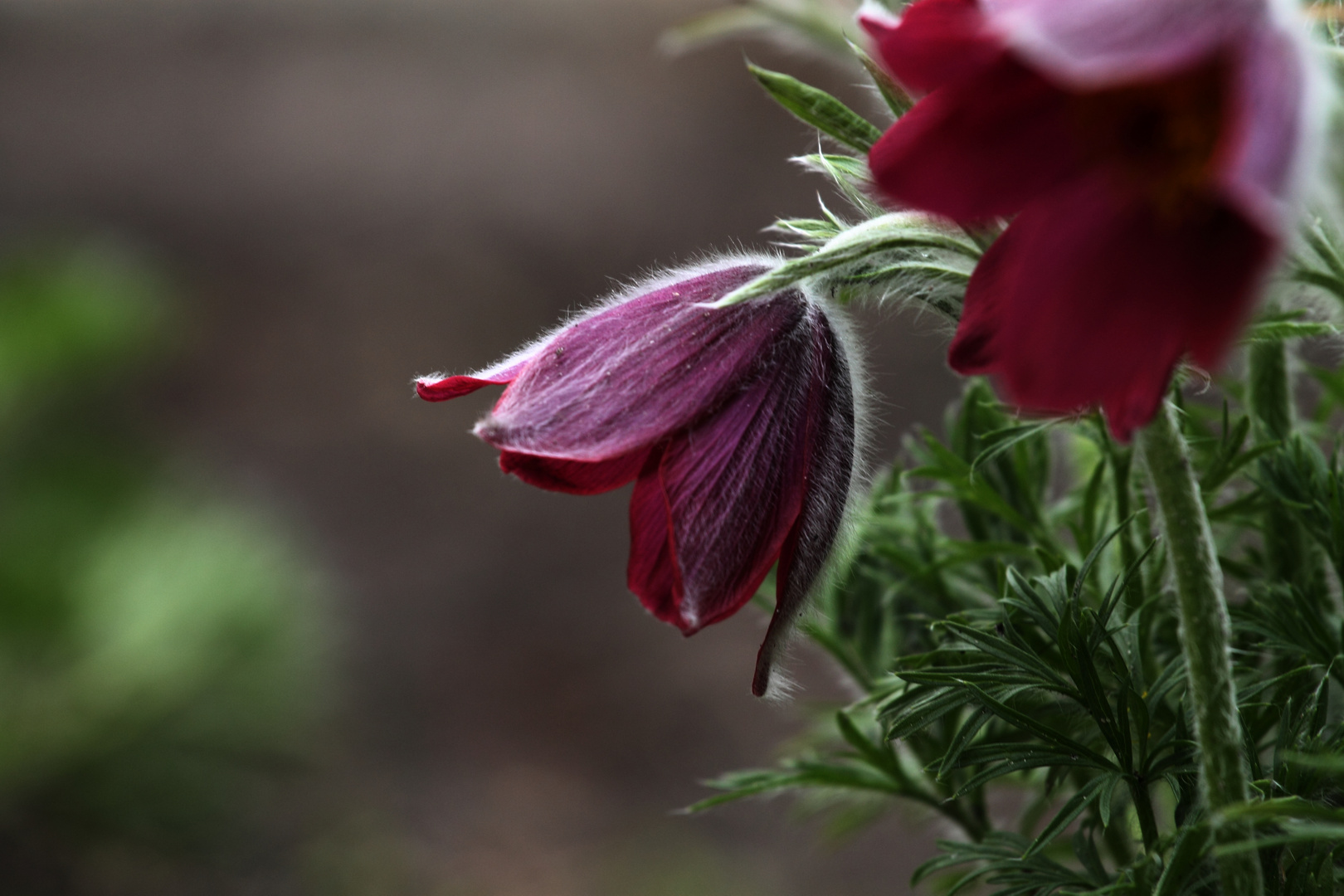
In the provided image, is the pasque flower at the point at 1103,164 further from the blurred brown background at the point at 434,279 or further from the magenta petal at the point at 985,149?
the blurred brown background at the point at 434,279

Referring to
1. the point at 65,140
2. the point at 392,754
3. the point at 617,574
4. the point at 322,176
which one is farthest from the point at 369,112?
the point at 392,754

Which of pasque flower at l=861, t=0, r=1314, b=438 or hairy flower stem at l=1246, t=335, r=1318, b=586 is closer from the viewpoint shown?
pasque flower at l=861, t=0, r=1314, b=438

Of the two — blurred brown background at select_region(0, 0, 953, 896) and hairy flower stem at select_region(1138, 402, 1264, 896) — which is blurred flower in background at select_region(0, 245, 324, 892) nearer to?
blurred brown background at select_region(0, 0, 953, 896)

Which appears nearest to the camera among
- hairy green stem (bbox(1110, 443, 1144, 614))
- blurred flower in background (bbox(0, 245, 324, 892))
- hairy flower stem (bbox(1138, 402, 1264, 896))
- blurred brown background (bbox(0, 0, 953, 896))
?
hairy flower stem (bbox(1138, 402, 1264, 896))

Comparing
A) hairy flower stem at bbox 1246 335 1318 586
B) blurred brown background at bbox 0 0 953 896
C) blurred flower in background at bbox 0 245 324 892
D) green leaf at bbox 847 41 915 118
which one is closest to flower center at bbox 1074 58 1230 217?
green leaf at bbox 847 41 915 118

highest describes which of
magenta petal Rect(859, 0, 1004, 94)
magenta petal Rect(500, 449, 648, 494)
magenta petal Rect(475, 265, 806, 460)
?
magenta petal Rect(859, 0, 1004, 94)

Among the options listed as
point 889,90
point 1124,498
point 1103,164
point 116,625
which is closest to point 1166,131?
point 1103,164

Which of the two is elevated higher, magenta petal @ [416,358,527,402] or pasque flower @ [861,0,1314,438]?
magenta petal @ [416,358,527,402]
